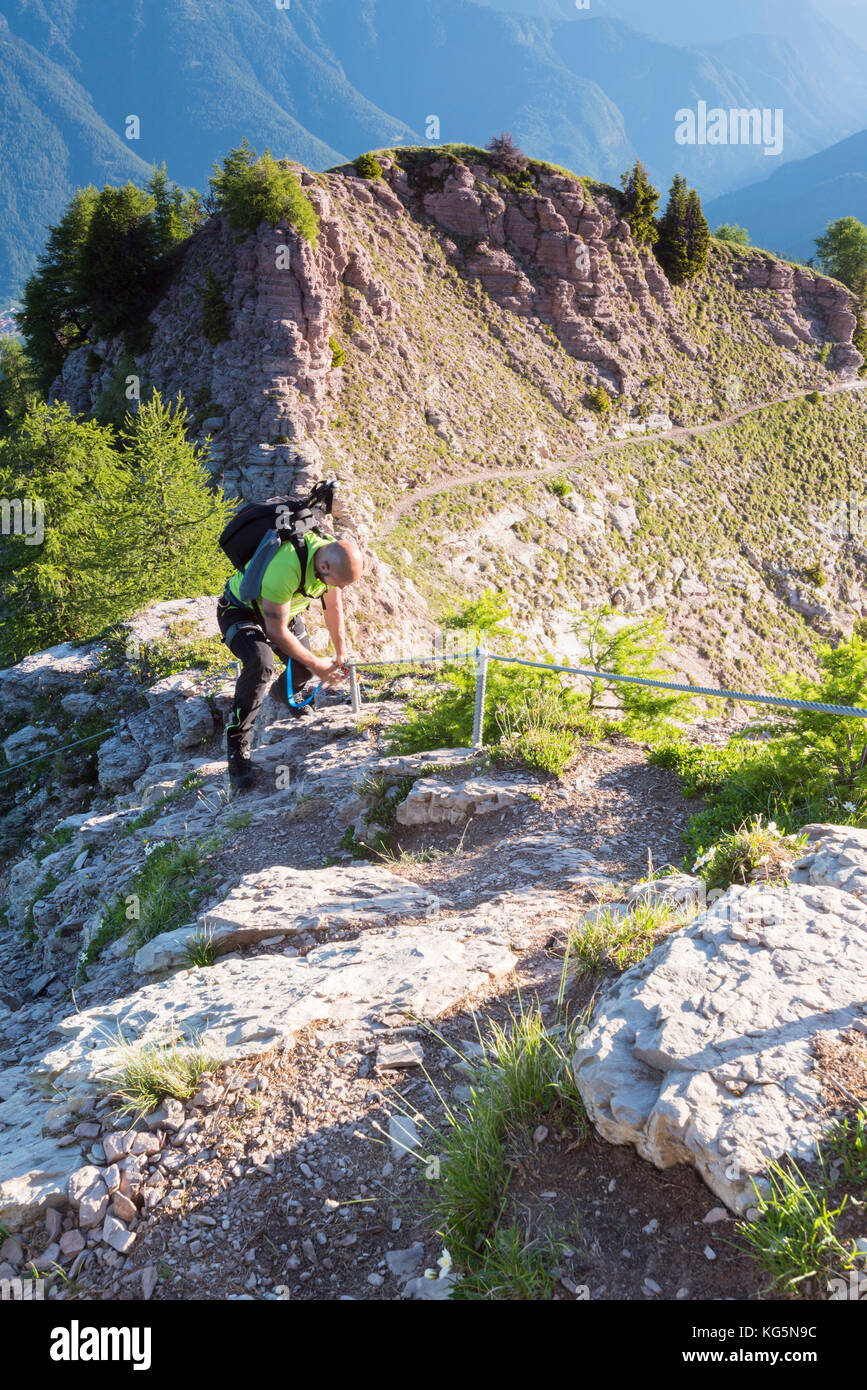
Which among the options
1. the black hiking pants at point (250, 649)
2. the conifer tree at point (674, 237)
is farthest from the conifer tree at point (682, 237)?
the black hiking pants at point (250, 649)

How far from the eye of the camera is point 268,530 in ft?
18.9

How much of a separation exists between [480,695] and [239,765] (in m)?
2.69

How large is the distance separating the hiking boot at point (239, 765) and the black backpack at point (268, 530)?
2.31 meters

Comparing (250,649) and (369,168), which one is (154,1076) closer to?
(250,649)

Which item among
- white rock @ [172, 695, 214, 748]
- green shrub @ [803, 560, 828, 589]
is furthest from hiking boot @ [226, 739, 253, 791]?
green shrub @ [803, 560, 828, 589]

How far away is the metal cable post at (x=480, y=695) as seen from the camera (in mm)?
6645

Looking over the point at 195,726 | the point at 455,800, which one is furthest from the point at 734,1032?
the point at 195,726

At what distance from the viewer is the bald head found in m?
5.38

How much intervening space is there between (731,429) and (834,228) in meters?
31.4

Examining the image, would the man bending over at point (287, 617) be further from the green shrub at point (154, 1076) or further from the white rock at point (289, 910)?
the green shrub at point (154, 1076)

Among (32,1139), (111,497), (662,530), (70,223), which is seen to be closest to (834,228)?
(662,530)

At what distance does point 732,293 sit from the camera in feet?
179

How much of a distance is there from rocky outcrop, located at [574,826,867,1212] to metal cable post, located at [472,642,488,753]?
3507 mm
